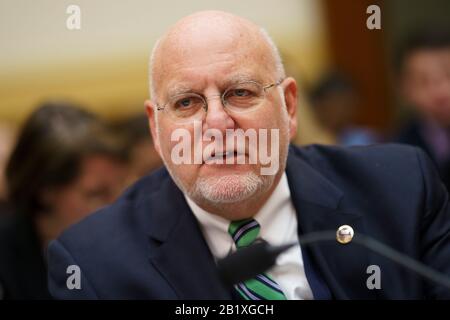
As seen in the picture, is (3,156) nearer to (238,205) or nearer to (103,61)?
(238,205)

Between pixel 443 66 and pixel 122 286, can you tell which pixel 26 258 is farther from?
pixel 443 66

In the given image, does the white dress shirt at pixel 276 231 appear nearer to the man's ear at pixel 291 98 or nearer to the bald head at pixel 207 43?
the man's ear at pixel 291 98

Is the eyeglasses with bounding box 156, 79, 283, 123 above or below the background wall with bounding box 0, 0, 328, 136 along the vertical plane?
above

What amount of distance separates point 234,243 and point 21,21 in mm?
1281

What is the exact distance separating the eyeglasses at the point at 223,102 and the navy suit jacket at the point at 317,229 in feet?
0.79

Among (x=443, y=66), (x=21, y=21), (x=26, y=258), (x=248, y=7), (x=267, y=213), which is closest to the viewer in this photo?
(x=267, y=213)

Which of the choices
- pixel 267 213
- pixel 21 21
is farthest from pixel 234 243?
pixel 21 21

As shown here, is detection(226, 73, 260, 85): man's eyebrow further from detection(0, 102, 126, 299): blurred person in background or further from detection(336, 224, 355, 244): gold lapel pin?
detection(0, 102, 126, 299): blurred person in background

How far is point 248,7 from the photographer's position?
2.89m

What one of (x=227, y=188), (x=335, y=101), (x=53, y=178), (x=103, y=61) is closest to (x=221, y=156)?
(x=227, y=188)

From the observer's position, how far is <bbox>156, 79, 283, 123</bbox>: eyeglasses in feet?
5.49

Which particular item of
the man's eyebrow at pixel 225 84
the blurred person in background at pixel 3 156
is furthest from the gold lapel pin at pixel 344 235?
the blurred person in background at pixel 3 156

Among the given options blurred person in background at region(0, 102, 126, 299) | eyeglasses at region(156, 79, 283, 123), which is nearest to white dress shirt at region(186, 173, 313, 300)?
eyeglasses at region(156, 79, 283, 123)

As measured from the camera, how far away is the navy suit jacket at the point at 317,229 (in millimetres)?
1723
